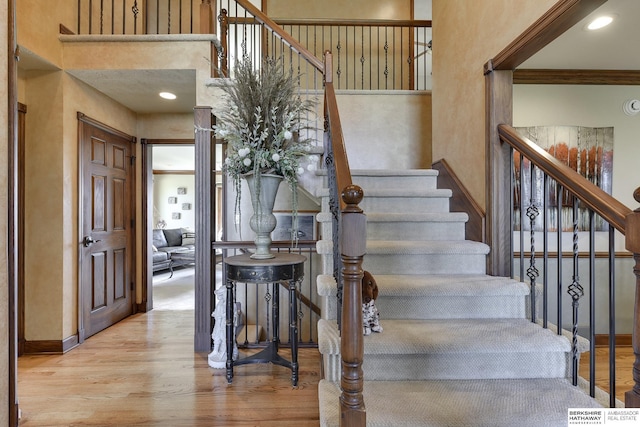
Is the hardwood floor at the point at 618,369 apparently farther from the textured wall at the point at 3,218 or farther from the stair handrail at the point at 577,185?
the textured wall at the point at 3,218

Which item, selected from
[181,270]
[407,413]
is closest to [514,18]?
[407,413]

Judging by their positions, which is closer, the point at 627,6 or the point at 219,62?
the point at 627,6

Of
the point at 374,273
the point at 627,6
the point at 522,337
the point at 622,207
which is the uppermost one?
the point at 627,6

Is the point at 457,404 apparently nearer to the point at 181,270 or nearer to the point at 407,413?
the point at 407,413

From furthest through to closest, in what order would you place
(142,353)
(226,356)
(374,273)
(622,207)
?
(142,353) < (226,356) < (374,273) < (622,207)

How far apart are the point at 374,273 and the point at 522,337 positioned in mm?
838

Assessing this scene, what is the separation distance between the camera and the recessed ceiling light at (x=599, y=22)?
221 cm

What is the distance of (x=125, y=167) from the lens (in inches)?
155

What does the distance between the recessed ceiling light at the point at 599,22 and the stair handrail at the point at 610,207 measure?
116 cm

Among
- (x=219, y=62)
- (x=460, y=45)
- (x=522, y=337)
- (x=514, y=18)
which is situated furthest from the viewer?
(x=219, y=62)

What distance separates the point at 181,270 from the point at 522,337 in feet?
24.4

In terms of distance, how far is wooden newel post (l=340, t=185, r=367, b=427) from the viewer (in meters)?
1.16

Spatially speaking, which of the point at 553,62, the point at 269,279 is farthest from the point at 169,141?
the point at 553,62

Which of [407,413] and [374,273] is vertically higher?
[374,273]
